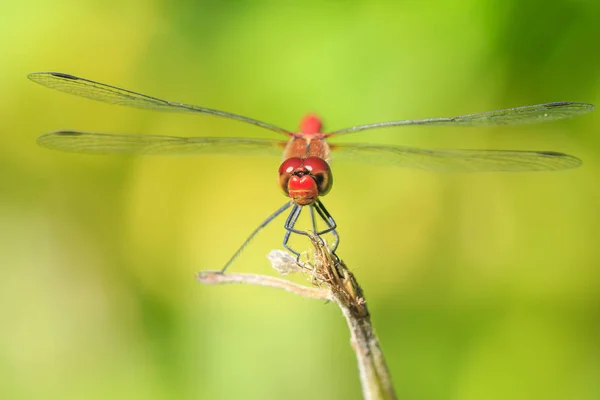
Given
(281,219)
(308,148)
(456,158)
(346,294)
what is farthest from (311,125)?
(346,294)

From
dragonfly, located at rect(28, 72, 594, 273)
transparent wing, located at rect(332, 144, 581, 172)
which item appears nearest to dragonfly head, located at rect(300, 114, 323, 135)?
dragonfly, located at rect(28, 72, 594, 273)

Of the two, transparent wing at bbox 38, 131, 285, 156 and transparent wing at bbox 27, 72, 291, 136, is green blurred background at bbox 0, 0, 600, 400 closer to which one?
transparent wing at bbox 38, 131, 285, 156

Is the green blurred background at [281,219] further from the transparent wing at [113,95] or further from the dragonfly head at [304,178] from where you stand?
the dragonfly head at [304,178]

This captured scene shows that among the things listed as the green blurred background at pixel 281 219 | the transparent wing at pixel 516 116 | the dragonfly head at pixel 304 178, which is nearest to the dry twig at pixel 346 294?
the dragonfly head at pixel 304 178

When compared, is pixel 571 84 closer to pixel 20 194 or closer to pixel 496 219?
pixel 496 219

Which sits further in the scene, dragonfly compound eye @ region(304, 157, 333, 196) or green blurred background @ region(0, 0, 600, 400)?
green blurred background @ region(0, 0, 600, 400)

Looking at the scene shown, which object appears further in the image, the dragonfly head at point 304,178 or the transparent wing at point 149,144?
the transparent wing at point 149,144

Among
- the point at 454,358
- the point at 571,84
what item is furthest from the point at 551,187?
the point at 454,358

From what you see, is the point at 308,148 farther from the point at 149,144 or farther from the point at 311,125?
the point at 149,144
